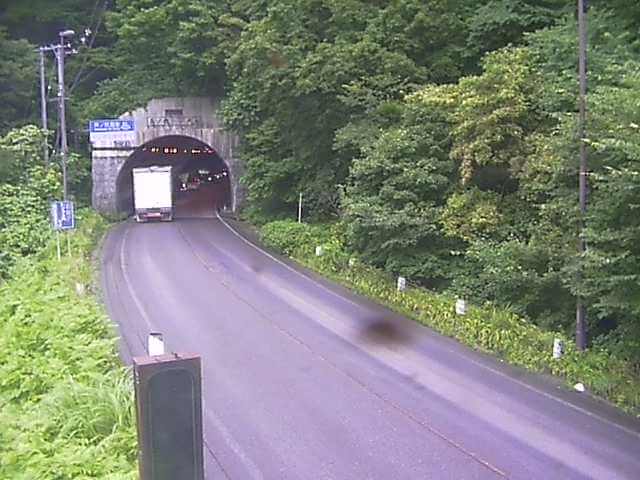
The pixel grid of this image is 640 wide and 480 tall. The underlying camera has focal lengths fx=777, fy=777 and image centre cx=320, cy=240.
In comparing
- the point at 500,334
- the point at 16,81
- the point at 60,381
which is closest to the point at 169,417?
the point at 60,381

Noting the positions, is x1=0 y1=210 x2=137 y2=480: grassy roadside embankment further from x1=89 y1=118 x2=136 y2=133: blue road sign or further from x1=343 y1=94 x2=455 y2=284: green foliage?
x1=89 y1=118 x2=136 y2=133: blue road sign

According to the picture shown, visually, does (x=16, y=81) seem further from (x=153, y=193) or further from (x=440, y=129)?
(x=440, y=129)

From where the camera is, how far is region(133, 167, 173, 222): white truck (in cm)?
3419

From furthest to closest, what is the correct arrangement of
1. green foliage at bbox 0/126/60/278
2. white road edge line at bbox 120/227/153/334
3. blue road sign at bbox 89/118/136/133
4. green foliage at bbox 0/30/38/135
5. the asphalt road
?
green foliage at bbox 0/30/38/135
blue road sign at bbox 89/118/136/133
green foliage at bbox 0/126/60/278
white road edge line at bbox 120/227/153/334
the asphalt road

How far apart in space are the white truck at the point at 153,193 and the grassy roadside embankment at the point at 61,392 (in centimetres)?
1713

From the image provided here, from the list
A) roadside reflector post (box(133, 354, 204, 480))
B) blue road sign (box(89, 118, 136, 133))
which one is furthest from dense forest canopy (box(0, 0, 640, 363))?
roadside reflector post (box(133, 354, 204, 480))

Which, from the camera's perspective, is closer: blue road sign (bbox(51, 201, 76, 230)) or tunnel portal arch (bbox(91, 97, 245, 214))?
blue road sign (bbox(51, 201, 76, 230))

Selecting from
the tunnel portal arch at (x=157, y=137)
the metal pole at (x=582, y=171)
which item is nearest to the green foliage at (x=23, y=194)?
the tunnel portal arch at (x=157, y=137)

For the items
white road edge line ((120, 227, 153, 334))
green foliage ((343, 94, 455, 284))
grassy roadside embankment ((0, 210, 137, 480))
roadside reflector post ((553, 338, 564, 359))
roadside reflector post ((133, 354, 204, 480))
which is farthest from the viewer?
green foliage ((343, 94, 455, 284))

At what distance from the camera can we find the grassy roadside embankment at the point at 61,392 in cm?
809

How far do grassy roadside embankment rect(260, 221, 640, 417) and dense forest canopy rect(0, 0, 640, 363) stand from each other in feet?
1.58

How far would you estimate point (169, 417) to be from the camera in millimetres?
4191

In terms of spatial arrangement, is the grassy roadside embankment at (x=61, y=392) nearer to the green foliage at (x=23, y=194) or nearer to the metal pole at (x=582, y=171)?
the metal pole at (x=582, y=171)

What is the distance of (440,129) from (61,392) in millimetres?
12091
